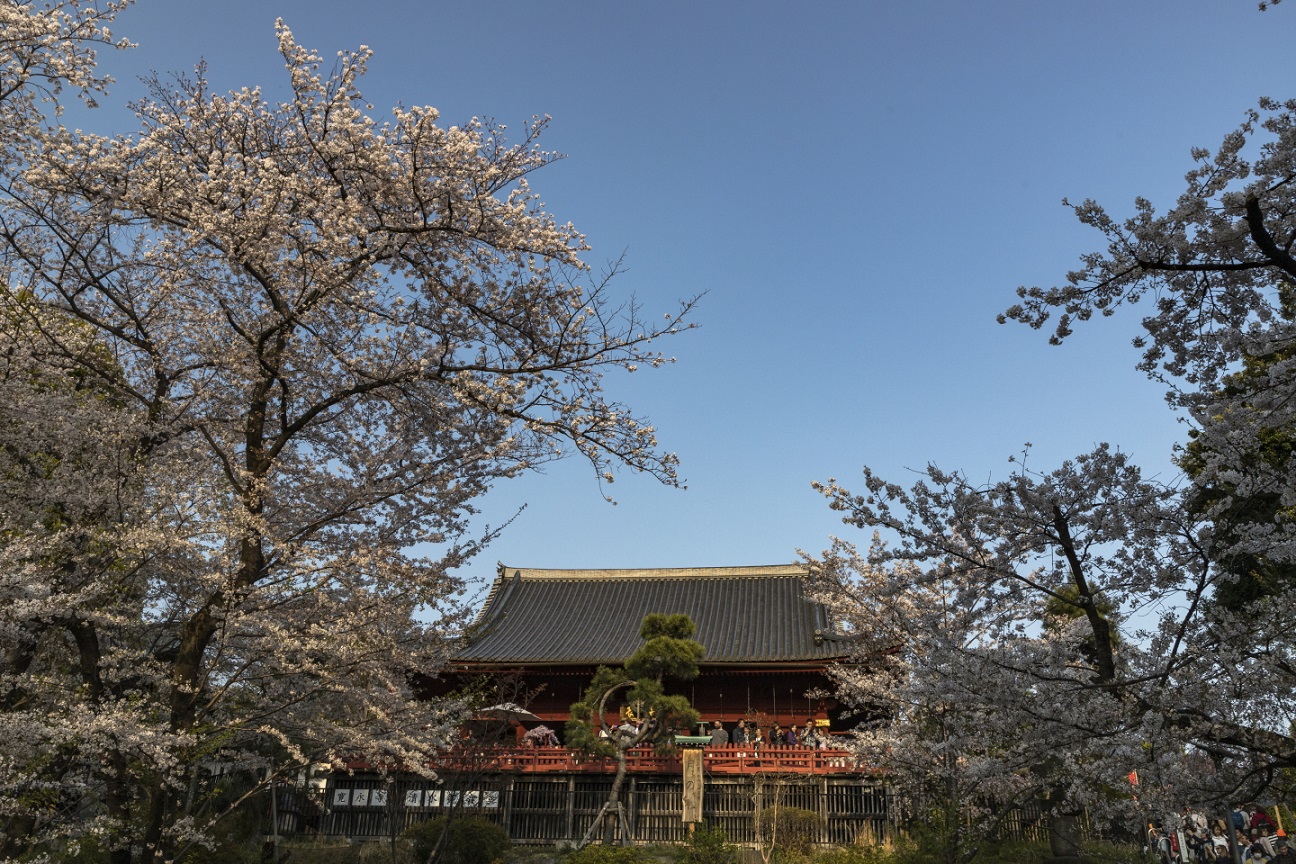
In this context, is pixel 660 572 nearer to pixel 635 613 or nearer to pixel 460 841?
pixel 635 613

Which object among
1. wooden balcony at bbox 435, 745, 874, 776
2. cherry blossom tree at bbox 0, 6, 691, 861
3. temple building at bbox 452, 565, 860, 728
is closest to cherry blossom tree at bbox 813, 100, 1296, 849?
cherry blossom tree at bbox 0, 6, 691, 861

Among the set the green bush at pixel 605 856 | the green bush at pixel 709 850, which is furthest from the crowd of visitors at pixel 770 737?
the green bush at pixel 605 856

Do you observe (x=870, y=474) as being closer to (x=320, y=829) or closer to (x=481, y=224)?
(x=481, y=224)

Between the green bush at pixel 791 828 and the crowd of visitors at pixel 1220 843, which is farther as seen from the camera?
the green bush at pixel 791 828

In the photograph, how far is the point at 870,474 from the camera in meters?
7.75

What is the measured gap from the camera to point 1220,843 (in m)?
16.5

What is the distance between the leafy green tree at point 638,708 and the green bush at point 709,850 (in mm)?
2800

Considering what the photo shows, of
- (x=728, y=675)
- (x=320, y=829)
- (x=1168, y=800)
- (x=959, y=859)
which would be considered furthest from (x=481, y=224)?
(x=728, y=675)

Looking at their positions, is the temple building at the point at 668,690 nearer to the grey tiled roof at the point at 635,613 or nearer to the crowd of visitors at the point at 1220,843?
the grey tiled roof at the point at 635,613

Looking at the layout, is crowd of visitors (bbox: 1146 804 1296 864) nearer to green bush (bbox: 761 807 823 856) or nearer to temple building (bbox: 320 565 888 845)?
temple building (bbox: 320 565 888 845)

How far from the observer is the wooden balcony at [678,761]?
17.1 m

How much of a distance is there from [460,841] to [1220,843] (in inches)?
579

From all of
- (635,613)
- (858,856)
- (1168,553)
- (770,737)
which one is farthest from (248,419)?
(635,613)

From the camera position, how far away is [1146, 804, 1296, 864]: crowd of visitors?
14516 millimetres
